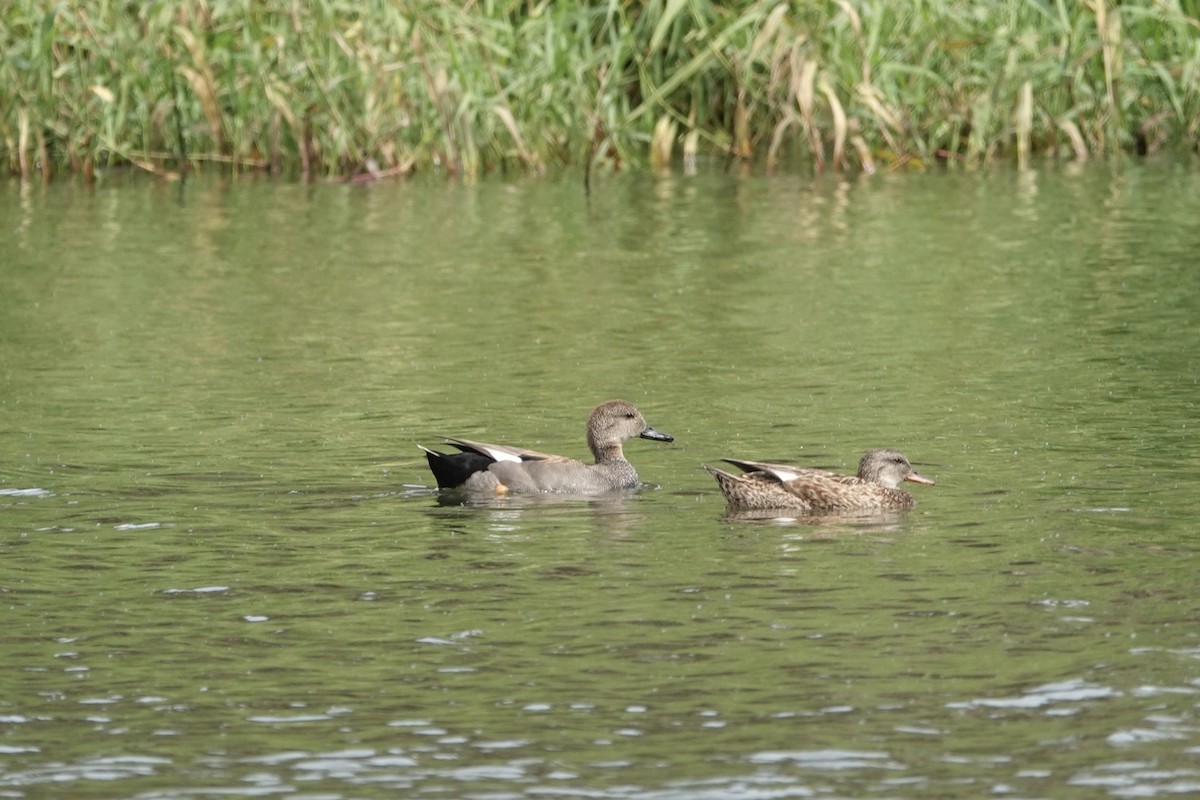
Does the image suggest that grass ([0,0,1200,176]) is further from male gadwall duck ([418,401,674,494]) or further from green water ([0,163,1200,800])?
male gadwall duck ([418,401,674,494])

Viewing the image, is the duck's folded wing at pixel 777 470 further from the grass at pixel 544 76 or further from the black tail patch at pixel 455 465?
the grass at pixel 544 76

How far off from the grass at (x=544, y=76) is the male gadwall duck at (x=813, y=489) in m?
12.0

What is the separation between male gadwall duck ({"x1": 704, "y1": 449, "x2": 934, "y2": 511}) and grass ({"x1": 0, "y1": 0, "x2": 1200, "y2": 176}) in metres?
12.0

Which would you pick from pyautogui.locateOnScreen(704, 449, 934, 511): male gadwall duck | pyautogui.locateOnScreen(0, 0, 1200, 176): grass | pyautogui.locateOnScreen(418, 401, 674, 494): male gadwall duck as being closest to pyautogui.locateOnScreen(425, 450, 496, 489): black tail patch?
pyautogui.locateOnScreen(418, 401, 674, 494): male gadwall duck

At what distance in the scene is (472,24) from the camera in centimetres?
2152

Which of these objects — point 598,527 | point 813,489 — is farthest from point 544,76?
point 598,527

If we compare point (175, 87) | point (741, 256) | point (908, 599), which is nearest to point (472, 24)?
point (175, 87)

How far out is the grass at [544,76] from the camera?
21469mm

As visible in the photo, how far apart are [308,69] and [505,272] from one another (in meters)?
4.51

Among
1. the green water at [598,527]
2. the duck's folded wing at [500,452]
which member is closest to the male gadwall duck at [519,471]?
the duck's folded wing at [500,452]

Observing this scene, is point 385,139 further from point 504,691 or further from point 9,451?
point 504,691

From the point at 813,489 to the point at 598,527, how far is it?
0.92 m

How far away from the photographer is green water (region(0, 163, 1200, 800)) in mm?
6387

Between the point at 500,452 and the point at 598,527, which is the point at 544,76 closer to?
the point at 500,452
